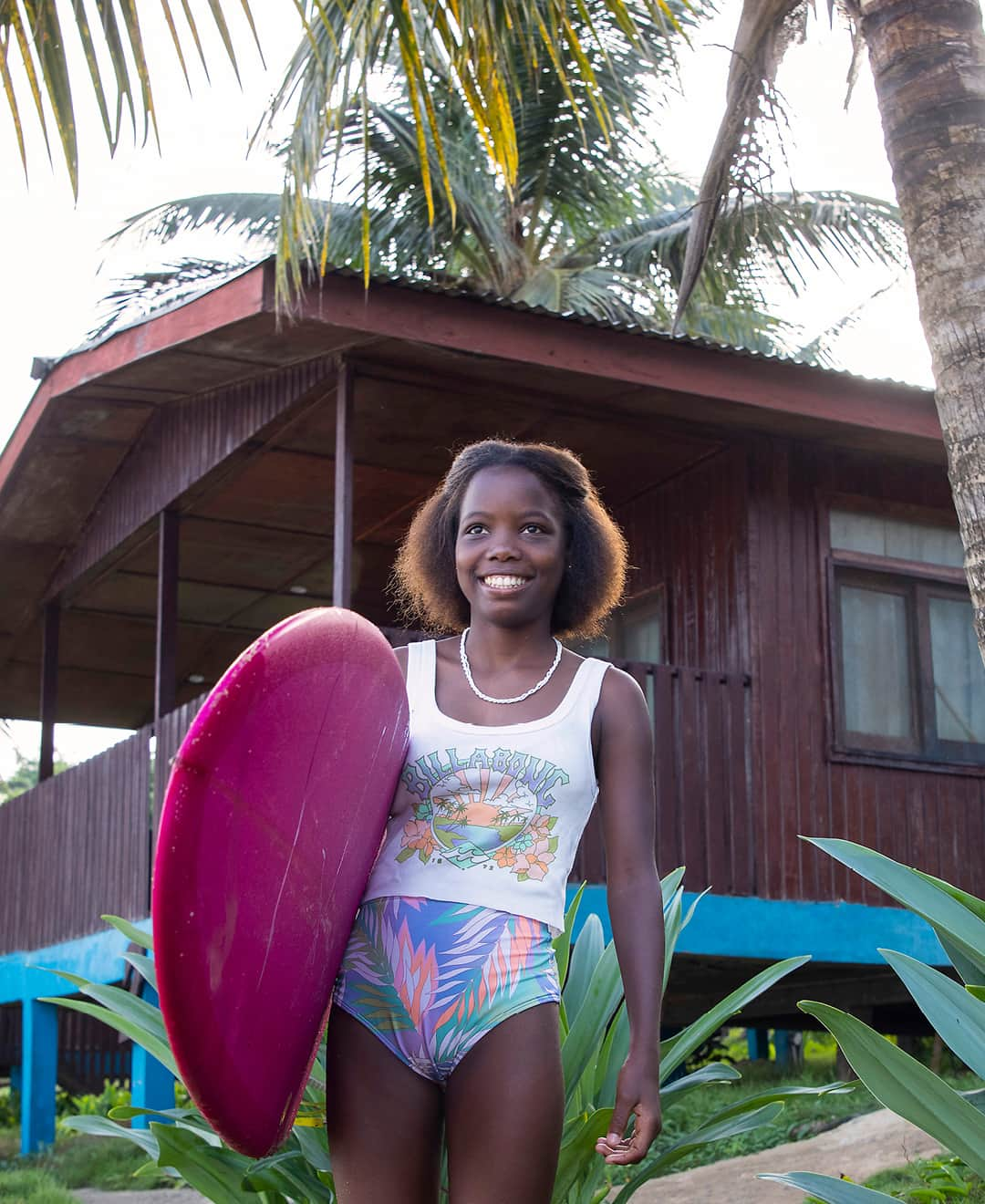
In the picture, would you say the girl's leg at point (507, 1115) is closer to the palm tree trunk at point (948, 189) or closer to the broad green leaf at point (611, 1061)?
the broad green leaf at point (611, 1061)

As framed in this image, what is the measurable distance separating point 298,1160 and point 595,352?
470 cm

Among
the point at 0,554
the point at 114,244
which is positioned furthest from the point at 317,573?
the point at 114,244

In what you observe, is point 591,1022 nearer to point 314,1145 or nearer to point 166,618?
point 314,1145

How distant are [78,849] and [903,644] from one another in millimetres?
5295

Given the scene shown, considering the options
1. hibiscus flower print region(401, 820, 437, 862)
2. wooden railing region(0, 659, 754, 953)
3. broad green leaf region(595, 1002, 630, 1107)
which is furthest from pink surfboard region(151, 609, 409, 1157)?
wooden railing region(0, 659, 754, 953)

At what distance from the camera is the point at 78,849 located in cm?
1028

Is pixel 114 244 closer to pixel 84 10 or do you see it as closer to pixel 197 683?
pixel 197 683

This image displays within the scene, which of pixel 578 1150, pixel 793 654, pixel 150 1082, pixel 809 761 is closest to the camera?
pixel 578 1150

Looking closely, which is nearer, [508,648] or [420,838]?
[420,838]

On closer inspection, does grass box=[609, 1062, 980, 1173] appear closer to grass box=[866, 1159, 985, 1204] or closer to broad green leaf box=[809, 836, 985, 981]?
grass box=[866, 1159, 985, 1204]

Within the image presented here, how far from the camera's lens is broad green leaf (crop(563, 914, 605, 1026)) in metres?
4.19

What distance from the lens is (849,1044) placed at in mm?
2672

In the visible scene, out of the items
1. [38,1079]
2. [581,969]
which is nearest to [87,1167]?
[38,1079]

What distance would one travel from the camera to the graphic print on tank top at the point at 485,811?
2449 mm
